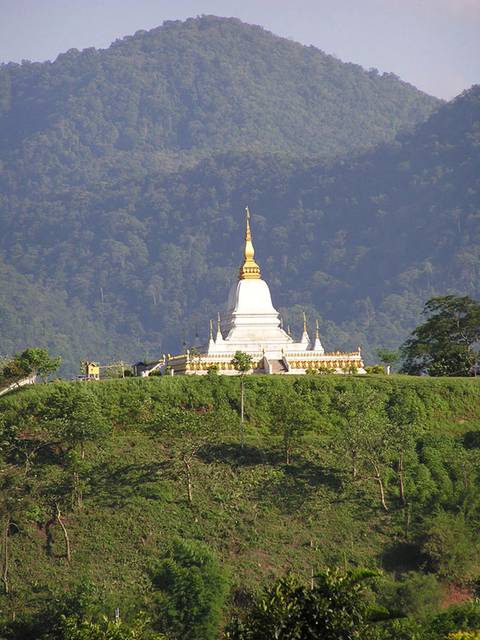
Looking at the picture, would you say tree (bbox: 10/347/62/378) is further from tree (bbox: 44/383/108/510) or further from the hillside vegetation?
tree (bbox: 44/383/108/510)

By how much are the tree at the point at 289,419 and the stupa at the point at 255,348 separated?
6556mm

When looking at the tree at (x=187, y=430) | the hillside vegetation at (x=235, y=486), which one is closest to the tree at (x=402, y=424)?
the hillside vegetation at (x=235, y=486)

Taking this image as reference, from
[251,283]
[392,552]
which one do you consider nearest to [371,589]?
[392,552]

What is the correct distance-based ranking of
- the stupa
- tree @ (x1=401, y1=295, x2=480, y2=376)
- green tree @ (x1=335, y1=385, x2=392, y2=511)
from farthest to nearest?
tree @ (x1=401, y1=295, x2=480, y2=376) → the stupa → green tree @ (x1=335, y1=385, x2=392, y2=511)

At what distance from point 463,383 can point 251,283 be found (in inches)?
692

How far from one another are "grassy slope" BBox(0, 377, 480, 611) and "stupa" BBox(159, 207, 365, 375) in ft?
19.4

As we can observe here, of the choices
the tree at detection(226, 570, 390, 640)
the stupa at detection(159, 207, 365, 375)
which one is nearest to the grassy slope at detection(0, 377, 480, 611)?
the stupa at detection(159, 207, 365, 375)

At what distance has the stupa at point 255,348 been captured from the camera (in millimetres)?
77938

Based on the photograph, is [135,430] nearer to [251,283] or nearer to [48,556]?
[48,556]

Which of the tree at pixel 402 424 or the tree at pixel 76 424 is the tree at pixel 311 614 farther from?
the tree at pixel 402 424

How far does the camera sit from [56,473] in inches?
2525

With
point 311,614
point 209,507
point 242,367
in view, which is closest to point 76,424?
point 209,507

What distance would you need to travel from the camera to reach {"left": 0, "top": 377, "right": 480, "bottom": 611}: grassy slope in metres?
59.4

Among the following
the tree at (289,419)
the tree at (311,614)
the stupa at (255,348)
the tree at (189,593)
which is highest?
the stupa at (255,348)
